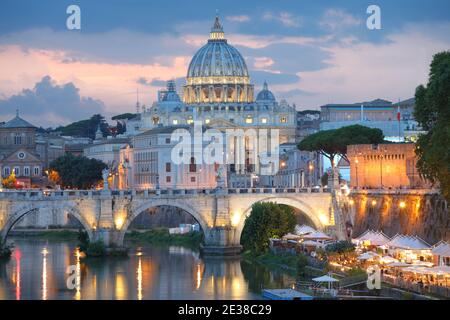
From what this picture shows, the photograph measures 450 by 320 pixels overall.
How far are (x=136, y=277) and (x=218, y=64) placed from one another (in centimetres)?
11497

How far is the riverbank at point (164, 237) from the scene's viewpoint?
84.9 metres

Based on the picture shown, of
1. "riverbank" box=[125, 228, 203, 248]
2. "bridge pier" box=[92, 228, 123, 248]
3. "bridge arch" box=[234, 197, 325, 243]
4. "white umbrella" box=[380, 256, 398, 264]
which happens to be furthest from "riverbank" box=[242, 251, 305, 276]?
"riverbank" box=[125, 228, 203, 248]

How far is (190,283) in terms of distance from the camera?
62.1 m

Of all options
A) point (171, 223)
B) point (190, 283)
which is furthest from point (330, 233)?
point (171, 223)

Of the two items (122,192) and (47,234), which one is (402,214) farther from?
(47,234)

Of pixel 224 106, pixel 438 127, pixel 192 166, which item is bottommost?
pixel 438 127

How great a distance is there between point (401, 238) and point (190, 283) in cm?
889

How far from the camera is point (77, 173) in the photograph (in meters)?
117

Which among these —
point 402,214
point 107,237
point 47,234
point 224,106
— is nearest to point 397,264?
point 402,214

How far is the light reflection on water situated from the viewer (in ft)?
190

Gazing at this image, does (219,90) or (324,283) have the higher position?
(219,90)
